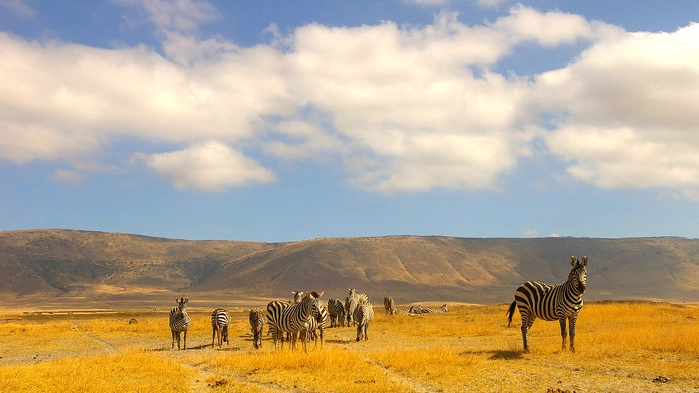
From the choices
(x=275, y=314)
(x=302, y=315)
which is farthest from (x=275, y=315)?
(x=302, y=315)

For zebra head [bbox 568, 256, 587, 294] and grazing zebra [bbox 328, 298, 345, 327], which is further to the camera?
grazing zebra [bbox 328, 298, 345, 327]

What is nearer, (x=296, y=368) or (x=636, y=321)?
(x=296, y=368)

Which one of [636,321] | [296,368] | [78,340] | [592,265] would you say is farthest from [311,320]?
[592,265]

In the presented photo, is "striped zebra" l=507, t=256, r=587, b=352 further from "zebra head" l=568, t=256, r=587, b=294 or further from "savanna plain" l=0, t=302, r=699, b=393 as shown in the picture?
"savanna plain" l=0, t=302, r=699, b=393

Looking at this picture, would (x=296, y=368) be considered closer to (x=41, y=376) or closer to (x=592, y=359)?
(x=41, y=376)

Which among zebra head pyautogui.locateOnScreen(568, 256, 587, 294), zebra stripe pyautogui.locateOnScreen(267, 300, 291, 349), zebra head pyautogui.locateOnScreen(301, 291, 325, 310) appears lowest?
zebra stripe pyautogui.locateOnScreen(267, 300, 291, 349)

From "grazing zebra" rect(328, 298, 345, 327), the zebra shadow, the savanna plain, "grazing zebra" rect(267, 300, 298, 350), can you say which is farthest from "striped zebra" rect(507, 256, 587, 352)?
"grazing zebra" rect(328, 298, 345, 327)

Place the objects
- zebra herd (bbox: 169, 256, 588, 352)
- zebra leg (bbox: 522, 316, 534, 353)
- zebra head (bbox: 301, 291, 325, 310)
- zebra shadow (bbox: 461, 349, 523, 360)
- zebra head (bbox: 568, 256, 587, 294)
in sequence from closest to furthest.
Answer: zebra shadow (bbox: 461, 349, 523, 360) < zebra head (bbox: 568, 256, 587, 294) < zebra herd (bbox: 169, 256, 588, 352) < zebra leg (bbox: 522, 316, 534, 353) < zebra head (bbox: 301, 291, 325, 310)

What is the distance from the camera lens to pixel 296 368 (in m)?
17.8

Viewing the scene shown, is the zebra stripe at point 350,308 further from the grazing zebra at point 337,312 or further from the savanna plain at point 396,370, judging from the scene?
the savanna plain at point 396,370

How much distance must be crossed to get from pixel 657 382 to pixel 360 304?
671 inches

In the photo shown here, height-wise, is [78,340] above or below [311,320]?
below

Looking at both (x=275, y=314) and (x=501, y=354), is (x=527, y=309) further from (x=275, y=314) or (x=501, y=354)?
(x=275, y=314)

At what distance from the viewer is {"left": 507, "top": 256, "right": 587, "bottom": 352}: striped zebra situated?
20.0 meters
